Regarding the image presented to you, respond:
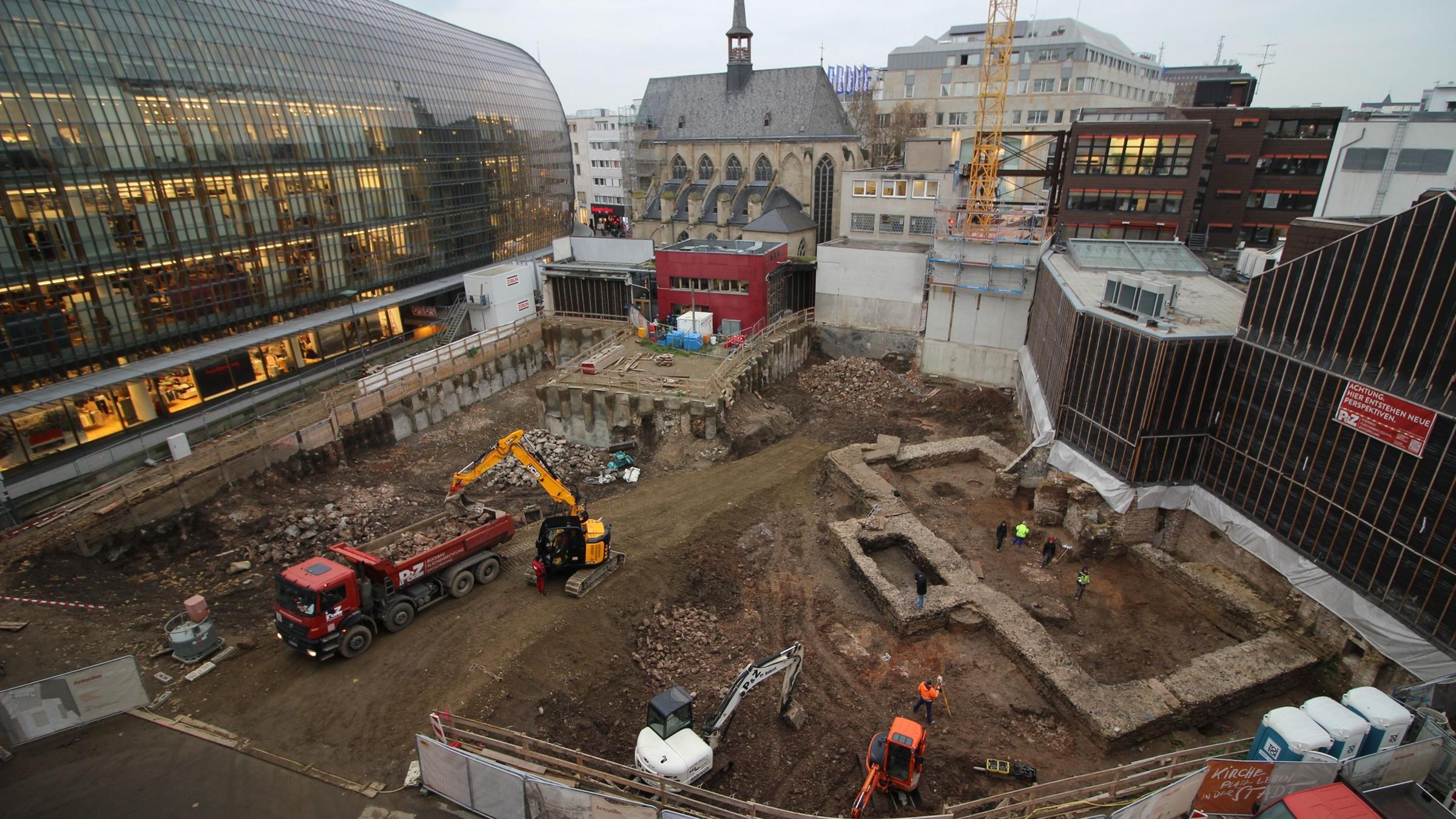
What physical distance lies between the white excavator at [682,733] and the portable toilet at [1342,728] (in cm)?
946

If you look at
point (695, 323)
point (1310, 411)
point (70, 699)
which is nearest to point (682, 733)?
point (70, 699)

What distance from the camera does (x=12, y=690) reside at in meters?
12.5

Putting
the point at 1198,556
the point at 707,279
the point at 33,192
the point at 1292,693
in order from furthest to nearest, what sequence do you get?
the point at 707,279
the point at 33,192
the point at 1198,556
the point at 1292,693

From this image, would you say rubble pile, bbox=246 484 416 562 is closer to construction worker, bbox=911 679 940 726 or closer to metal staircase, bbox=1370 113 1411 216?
construction worker, bbox=911 679 940 726

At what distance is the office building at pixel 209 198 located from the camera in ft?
84.8

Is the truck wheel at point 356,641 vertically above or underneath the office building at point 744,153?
underneath

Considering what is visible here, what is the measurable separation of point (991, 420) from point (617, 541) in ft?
58.0

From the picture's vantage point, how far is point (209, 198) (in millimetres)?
31562

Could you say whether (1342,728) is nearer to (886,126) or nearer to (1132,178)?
(1132,178)

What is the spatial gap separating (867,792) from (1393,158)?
128ft

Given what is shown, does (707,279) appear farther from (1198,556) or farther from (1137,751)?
(1137,751)

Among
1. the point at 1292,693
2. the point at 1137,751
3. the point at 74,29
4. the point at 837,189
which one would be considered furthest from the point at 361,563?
the point at 837,189

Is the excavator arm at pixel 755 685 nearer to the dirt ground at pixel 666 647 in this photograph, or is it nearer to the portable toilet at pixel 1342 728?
the dirt ground at pixel 666 647

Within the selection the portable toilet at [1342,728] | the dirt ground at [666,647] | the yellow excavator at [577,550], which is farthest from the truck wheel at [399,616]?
the portable toilet at [1342,728]
